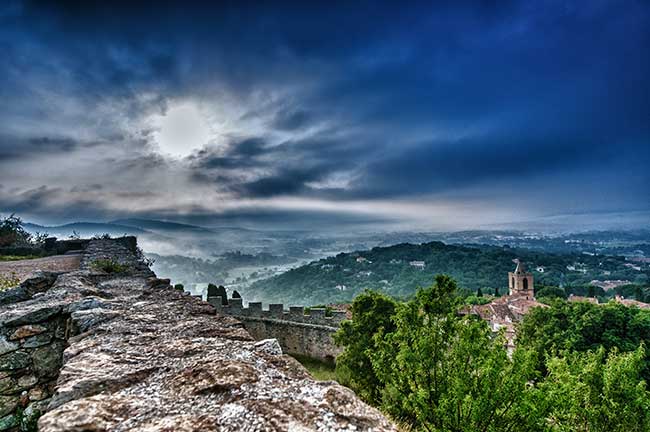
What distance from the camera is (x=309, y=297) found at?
68.9 meters

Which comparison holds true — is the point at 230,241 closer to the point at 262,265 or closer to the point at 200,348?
the point at 262,265

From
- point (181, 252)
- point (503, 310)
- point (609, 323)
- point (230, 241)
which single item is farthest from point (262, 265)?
point (609, 323)

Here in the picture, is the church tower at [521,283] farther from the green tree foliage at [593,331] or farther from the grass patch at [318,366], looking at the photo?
the grass patch at [318,366]

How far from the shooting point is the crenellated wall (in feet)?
56.4

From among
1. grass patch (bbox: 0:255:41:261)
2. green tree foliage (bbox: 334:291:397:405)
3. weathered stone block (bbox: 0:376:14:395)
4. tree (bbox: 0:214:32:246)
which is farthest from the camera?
tree (bbox: 0:214:32:246)

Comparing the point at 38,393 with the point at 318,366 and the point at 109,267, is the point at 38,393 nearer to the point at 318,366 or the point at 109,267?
the point at 109,267

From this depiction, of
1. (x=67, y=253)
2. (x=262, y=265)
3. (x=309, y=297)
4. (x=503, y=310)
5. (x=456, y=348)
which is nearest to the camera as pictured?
(x=456, y=348)

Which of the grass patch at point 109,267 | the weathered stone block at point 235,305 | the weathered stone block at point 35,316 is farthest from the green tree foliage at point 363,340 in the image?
the weathered stone block at point 35,316

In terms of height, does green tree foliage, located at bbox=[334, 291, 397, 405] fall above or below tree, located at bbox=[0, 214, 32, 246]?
below

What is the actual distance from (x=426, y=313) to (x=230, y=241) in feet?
362

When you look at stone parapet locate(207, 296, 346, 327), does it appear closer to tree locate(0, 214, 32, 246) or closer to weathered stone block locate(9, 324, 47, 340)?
tree locate(0, 214, 32, 246)

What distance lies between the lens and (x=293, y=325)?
58.1 ft

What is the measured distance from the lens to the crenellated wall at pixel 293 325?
1720cm

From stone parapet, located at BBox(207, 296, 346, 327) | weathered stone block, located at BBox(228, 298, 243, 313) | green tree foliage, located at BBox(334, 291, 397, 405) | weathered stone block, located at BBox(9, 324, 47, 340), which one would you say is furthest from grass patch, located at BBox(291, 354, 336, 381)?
weathered stone block, located at BBox(9, 324, 47, 340)
